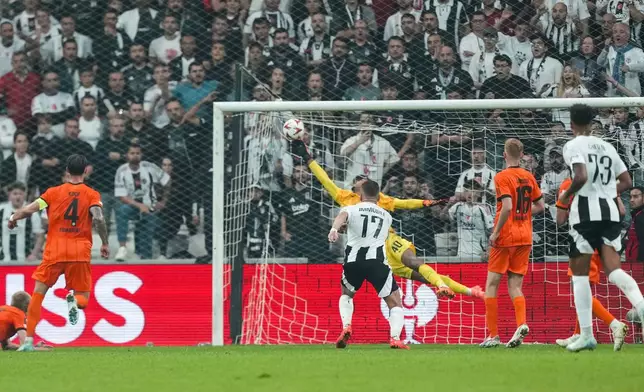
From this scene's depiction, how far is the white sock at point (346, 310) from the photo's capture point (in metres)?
11.6

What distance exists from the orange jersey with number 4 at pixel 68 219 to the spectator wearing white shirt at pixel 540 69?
248 inches

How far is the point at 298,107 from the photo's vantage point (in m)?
13.1

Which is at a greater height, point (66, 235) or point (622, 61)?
point (622, 61)

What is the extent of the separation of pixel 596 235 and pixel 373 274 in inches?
104

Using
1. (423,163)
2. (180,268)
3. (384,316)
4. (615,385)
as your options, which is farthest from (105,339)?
(615,385)

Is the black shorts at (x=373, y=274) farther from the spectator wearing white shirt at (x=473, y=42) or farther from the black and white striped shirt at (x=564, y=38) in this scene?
the black and white striped shirt at (x=564, y=38)

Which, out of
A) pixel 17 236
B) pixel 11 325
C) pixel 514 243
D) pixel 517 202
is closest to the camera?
pixel 514 243

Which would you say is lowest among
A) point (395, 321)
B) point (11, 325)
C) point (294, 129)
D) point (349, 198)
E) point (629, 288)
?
point (11, 325)

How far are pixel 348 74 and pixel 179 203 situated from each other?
294cm

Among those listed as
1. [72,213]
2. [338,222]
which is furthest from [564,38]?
[72,213]

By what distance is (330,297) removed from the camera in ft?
46.1

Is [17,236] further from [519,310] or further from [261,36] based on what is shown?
[519,310]

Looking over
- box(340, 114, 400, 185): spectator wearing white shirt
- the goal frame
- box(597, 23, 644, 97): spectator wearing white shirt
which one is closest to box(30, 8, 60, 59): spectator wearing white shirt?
the goal frame

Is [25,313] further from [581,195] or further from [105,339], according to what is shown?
[581,195]
